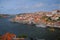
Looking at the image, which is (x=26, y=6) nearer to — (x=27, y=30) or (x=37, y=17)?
(x=37, y=17)

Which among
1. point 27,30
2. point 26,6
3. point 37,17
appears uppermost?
point 26,6

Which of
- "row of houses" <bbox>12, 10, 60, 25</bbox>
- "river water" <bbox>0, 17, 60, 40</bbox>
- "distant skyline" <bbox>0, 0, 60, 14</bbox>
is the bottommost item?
"river water" <bbox>0, 17, 60, 40</bbox>

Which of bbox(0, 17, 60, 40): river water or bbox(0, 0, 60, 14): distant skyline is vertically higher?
bbox(0, 0, 60, 14): distant skyline

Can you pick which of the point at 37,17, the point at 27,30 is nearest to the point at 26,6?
the point at 37,17

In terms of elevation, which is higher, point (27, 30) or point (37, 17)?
point (37, 17)

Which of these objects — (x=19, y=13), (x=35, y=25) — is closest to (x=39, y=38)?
(x=35, y=25)
